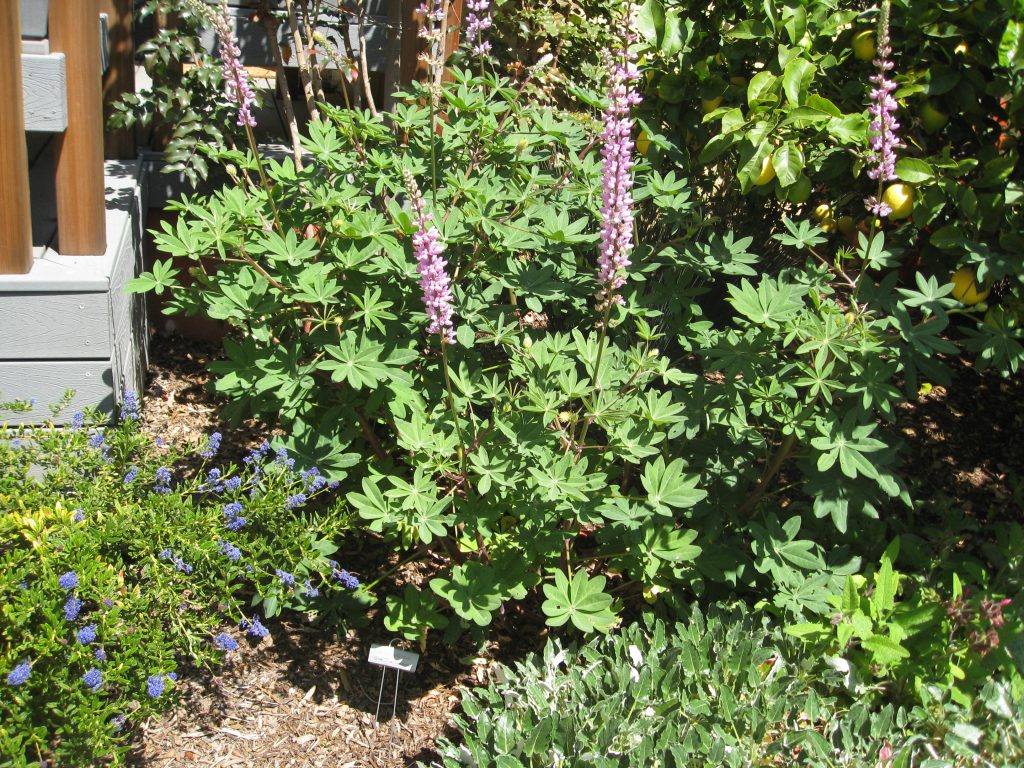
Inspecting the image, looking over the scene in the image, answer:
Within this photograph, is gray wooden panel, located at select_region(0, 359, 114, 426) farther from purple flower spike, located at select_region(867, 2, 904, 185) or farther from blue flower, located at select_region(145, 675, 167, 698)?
purple flower spike, located at select_region(867, 2, 904, 185)

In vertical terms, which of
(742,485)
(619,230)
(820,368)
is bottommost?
(742,485)

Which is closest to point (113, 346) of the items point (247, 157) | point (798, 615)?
point (247, 157)

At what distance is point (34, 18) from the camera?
3273 mm

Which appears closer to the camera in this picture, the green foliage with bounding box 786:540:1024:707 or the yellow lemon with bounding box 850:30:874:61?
the green foliage with bounding box 786:540:1024:707

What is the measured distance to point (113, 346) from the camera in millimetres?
3357

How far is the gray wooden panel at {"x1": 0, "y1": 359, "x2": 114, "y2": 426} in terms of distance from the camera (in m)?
3.32

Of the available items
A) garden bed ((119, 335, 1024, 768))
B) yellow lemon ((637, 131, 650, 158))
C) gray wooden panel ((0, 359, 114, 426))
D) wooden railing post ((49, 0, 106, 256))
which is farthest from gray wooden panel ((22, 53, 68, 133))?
yellow lemon ((637, 131, 650, 158))

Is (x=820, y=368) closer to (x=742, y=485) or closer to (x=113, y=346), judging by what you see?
(x=742, y=485)

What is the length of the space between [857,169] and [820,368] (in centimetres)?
58

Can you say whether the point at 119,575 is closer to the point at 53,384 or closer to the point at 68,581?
the point at 68,581

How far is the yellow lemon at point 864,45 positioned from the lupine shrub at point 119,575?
2051mm

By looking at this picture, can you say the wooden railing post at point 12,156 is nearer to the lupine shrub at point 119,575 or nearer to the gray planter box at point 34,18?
the gray planter box at point 34,18

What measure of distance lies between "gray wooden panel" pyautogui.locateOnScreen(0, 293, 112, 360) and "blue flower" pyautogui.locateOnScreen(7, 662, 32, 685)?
1.39m

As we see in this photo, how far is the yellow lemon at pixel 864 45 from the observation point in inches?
113
